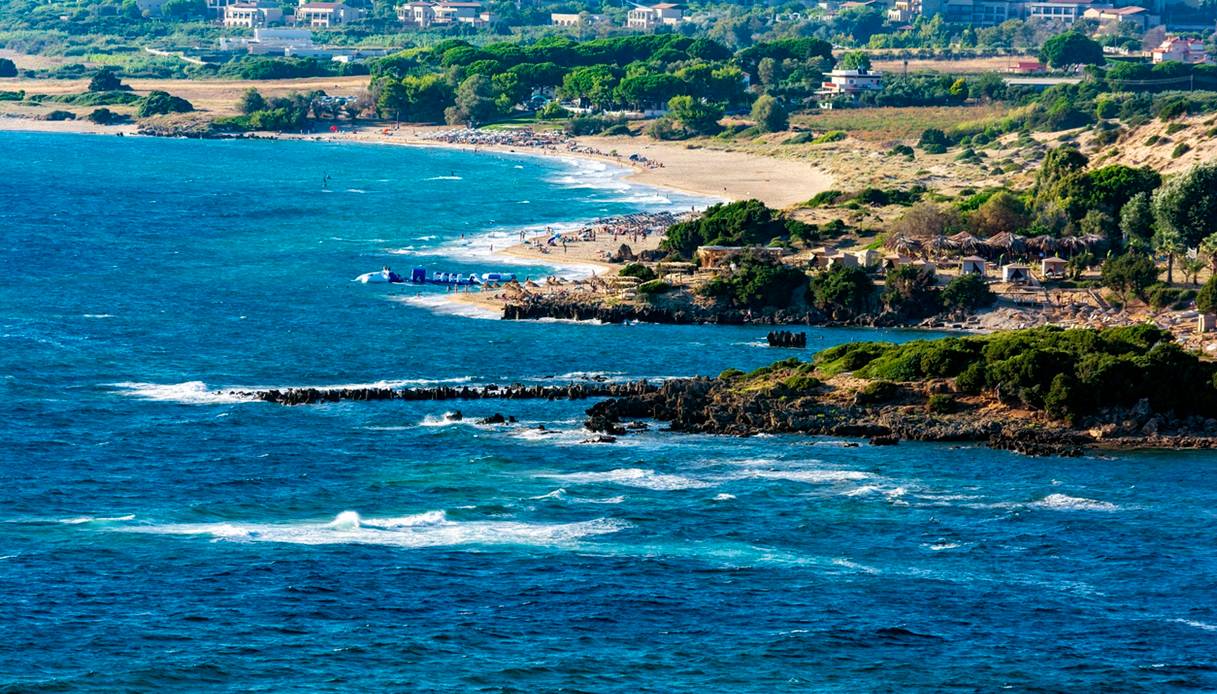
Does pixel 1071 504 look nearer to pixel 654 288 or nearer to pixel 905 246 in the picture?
pixel 654 288

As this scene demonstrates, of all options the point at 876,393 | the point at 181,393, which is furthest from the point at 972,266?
the point at 181,393

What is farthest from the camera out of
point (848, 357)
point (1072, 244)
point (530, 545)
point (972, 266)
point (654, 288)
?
point (1072, 244)

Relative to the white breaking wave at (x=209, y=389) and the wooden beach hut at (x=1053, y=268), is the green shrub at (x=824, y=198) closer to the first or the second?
the wooden beach hut at (x=1053, y=268)

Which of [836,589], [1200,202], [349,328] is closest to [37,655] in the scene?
[836,589]

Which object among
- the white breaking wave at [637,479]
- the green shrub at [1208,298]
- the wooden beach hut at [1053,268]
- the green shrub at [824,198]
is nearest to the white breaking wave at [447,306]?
the wooden beach hut at [1053,268]

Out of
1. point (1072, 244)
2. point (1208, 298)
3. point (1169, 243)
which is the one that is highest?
point (1169, 243)

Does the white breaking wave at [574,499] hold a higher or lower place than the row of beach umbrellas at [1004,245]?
lower

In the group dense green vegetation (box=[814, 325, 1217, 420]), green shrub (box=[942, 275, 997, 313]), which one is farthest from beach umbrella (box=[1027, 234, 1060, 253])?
dense green vegetation (box=[814, 325, 1217, 420])
